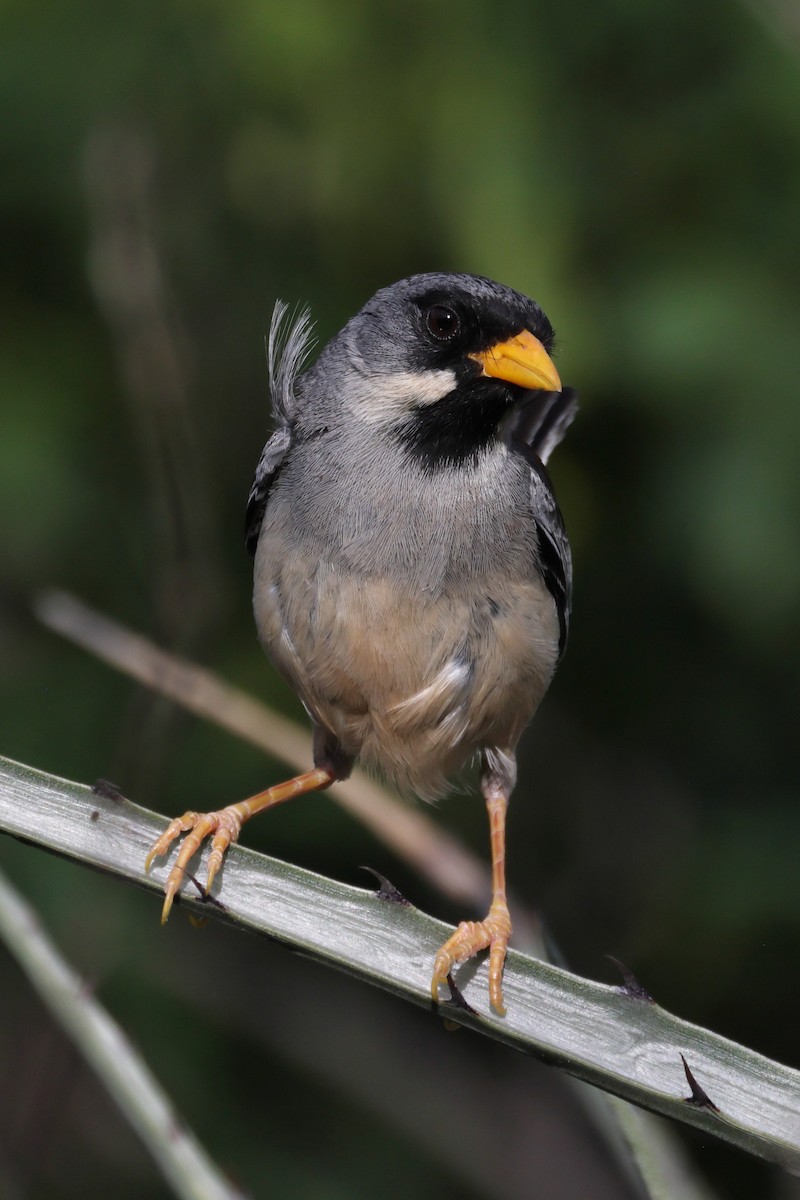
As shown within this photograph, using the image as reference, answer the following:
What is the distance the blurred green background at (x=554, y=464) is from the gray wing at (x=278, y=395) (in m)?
0.22

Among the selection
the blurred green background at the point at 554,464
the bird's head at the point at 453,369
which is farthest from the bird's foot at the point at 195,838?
the bird's head at the point at 453,369

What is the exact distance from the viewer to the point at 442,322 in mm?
3998

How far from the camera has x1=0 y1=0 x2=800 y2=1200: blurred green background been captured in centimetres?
467

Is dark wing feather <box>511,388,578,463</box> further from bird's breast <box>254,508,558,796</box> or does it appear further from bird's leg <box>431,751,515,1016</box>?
bird's leg <box>431,751,515,1016</box>

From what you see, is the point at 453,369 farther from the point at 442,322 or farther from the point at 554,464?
the point at 554,464

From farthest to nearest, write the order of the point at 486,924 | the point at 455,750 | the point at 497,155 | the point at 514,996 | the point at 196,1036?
the point at 196,1036, the point at 497,155, the point at 455,750, the point at 486,924, the point at 514,996

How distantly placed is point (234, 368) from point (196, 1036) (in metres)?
2.91

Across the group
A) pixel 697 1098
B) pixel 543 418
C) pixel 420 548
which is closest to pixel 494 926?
pixel 420 548

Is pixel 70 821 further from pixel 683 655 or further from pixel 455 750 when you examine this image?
pixel 683 655

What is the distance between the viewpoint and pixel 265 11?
4.66 metres

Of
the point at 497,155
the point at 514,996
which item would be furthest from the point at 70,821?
the point at 497,155

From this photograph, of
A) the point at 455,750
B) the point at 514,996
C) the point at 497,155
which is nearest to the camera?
the point at 514,996

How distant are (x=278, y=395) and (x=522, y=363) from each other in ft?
3.02

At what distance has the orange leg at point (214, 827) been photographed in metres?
2.59
